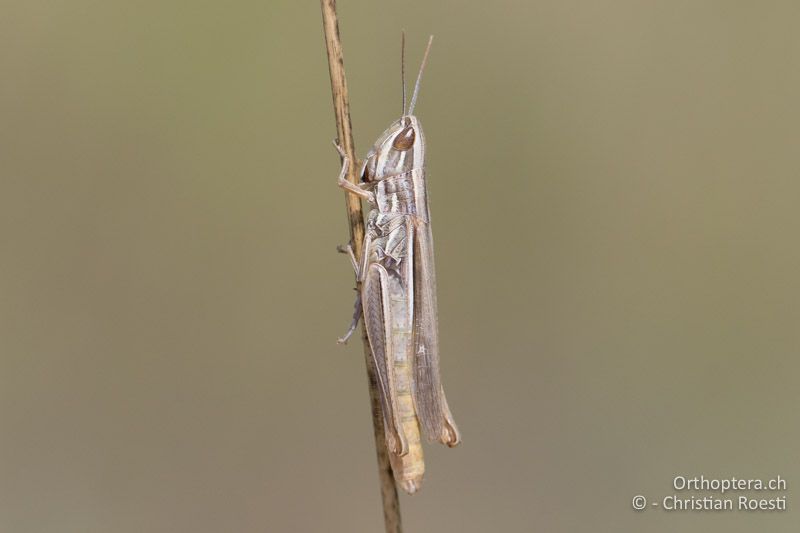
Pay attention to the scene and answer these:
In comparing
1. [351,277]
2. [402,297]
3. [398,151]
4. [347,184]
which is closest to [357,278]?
[402,297]

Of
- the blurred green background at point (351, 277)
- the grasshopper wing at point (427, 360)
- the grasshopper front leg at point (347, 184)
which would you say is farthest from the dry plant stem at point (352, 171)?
the blurred green background at point (351, 277)

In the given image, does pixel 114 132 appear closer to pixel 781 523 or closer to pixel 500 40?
pixel 500 40

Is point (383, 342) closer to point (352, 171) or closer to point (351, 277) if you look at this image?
point (352, 171)

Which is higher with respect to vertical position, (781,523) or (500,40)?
(500,40)

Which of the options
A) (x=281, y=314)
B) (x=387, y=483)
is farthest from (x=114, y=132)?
(x=387, y=483)

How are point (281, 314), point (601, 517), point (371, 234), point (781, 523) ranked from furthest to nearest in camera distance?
point (281, 314)
point (601, 517)
point (781, 523)
point (371, 234)
